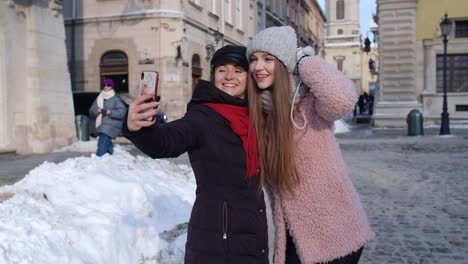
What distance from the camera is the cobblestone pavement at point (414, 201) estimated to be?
500 cm

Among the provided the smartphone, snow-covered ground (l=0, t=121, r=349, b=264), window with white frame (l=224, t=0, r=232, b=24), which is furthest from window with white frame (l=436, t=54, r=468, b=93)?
the smartphone

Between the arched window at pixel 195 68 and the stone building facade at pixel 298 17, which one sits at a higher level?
the stone building facade at pixel 298 17

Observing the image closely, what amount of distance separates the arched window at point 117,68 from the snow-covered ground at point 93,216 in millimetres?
13998

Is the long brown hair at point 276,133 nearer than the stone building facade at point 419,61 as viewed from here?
Yes

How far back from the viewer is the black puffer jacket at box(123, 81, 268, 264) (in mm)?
2266

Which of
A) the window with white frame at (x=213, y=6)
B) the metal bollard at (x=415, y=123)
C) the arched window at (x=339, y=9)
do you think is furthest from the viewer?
the arched window at (x=339, y=9)

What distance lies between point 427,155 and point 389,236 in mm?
8514

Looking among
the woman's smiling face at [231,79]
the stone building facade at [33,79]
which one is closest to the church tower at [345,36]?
the stone building facade at [33,79]

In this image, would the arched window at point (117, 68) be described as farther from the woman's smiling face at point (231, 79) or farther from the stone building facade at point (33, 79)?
the woman's smiling face at point (231, 79)

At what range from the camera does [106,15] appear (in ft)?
68.5

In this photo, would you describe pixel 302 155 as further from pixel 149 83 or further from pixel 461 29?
pixel 461 29

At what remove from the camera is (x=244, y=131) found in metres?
2.32

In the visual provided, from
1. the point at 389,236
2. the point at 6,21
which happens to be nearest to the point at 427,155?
the point at 389,236

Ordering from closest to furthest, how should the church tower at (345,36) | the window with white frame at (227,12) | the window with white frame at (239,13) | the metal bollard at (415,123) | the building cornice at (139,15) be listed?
the metal bollard at (415,123)
the building cornice at (139,15)
the window with white frame at (227,12)
the window with white frame at (239,13)
the church tower at (345,36)
